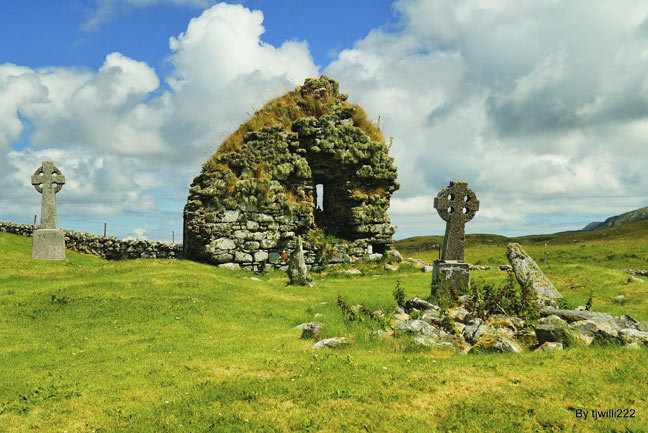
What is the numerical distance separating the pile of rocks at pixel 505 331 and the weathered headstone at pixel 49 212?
19.7 metres

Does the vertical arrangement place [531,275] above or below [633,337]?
above

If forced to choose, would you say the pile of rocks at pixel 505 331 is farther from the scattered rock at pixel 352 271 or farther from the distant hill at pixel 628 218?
the distant hill at pixel 628 218

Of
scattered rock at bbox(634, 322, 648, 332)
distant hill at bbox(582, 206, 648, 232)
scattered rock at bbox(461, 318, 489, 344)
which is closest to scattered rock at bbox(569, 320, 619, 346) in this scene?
scattered rock at bbox(634, 322, 648, 332)

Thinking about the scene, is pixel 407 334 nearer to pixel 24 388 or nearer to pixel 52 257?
pixel 24 388

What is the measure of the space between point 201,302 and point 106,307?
8.71ft

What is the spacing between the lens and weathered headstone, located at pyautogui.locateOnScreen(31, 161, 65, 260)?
2428 cm

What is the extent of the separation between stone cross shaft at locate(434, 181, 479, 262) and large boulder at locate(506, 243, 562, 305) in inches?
64.8

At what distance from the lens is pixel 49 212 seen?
24734 mm

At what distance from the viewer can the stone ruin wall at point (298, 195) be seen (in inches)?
920

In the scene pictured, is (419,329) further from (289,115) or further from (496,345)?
(289,115)

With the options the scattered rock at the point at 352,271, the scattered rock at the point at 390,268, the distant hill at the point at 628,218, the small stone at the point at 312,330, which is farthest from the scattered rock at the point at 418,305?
the distant hill at the point at 628,218

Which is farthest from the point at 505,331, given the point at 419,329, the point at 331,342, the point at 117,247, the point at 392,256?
the point at 117,247

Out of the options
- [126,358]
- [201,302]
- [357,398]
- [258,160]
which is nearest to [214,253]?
[258,160]

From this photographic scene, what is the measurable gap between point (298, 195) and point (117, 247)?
13.6 m
